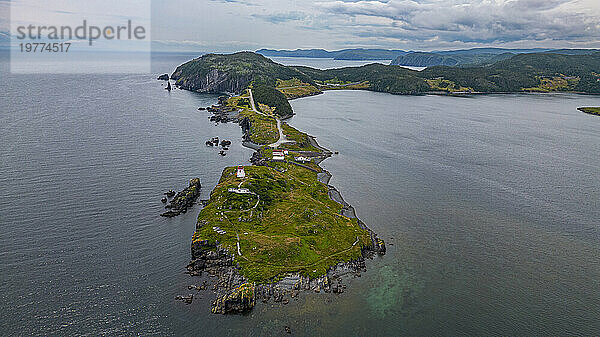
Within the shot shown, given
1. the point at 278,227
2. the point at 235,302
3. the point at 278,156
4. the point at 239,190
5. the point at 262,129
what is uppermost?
the point at 262,129

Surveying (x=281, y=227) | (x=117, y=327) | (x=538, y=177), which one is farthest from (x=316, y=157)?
(x=117, y=327)

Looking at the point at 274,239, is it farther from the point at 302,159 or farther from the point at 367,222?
the point at 302,159

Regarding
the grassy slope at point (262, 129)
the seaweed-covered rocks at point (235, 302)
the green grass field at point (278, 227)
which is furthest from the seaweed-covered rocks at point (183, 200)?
the grassy slope at point (262, 129)

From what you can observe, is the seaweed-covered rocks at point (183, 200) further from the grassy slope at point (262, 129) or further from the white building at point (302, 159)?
the grassy slope at point (262, 129)

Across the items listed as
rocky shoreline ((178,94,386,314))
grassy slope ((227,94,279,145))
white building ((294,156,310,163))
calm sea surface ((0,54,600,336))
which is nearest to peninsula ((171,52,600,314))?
rocky shoreline ((178,94,386,314))

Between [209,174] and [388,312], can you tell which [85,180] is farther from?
[388,312]

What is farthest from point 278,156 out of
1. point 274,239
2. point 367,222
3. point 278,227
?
point 274,239
